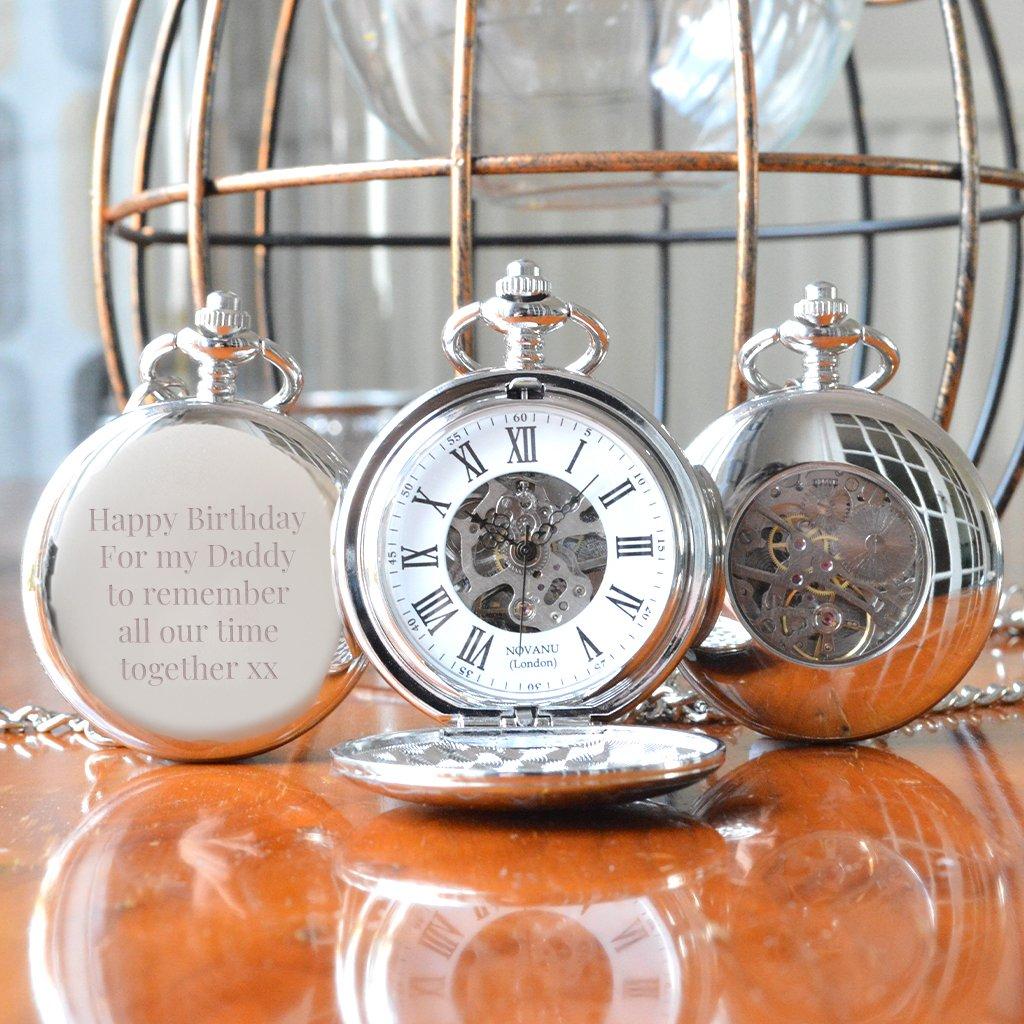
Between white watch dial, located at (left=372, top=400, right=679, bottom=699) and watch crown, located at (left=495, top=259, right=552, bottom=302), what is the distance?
43 millimetres

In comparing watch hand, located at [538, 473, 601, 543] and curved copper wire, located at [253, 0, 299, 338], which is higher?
curved copper wire, located at [253, 0, 299, 338]

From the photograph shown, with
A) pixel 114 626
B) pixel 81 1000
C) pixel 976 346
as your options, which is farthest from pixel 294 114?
pixel 81 1000

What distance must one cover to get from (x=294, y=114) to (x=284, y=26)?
215cm

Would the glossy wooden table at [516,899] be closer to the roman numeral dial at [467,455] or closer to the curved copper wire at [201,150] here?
the roman numeral dial at [467,455]

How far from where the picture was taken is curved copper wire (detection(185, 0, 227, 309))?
0.66 metres

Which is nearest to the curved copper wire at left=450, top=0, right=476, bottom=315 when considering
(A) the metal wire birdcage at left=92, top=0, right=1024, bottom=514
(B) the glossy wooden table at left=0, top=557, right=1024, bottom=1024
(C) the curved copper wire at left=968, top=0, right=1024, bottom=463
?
(A) the metal wire birdcage at left=92, top=0, right=1024, bottom=514

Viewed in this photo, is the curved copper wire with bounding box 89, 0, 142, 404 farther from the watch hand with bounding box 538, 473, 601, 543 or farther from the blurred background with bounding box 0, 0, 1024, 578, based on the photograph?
the blurred background with bounding box 0, 0, 1024, 578

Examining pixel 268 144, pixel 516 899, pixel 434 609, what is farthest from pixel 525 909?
pixel 268 144

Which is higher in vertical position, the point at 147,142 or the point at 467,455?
the point at 147,142

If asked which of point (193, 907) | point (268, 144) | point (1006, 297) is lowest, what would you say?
point (193, 907)

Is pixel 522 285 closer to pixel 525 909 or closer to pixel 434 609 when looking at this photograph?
pixel 434 609

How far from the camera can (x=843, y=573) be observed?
0.57m

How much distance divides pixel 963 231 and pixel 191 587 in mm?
390

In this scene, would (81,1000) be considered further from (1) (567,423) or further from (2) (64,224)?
(2) (64,224)
